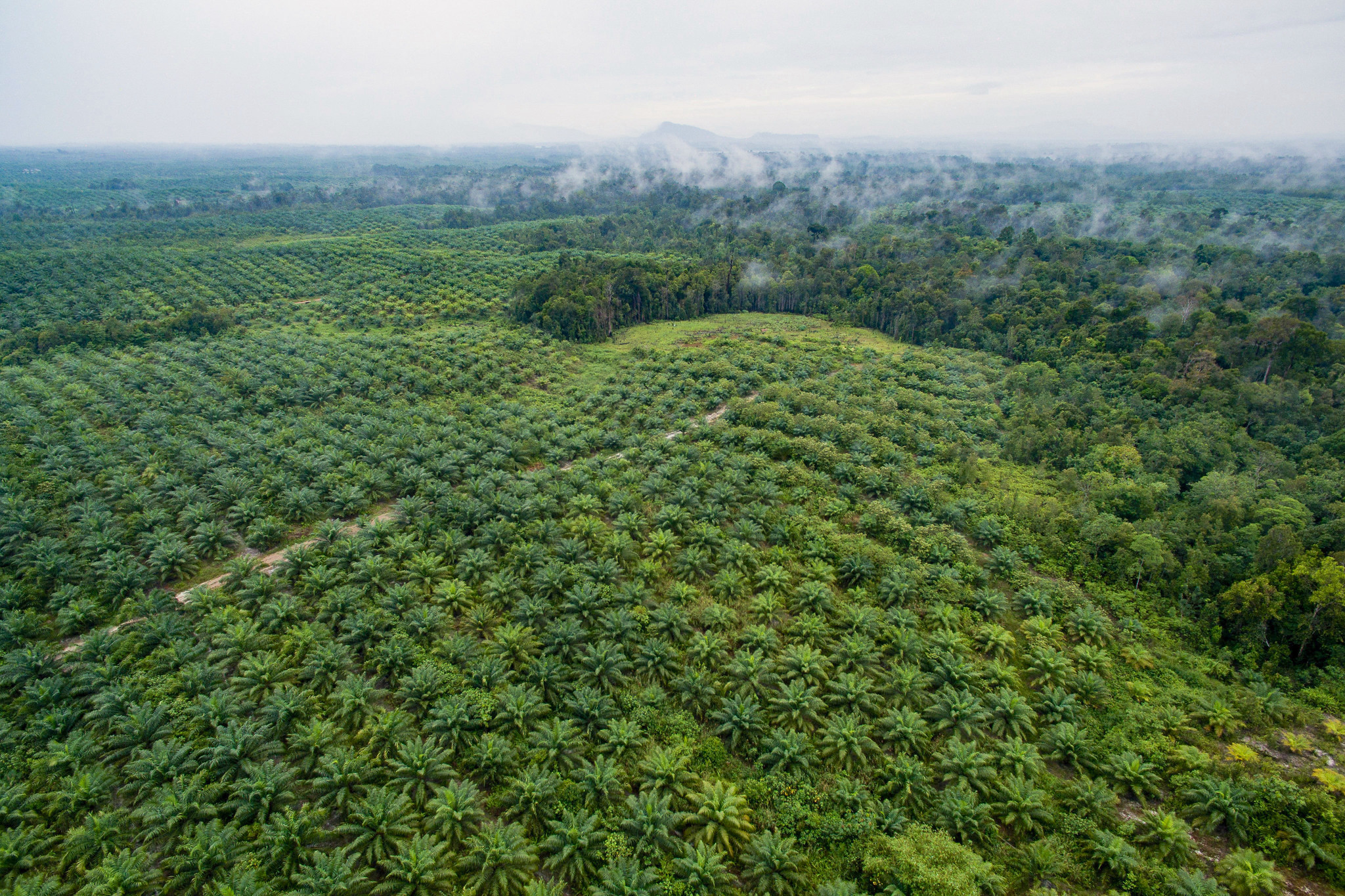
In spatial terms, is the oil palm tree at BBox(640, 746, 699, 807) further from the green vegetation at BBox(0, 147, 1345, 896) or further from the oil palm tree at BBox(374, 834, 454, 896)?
the oil palm tree at BBox(374, 834, 454, 896)

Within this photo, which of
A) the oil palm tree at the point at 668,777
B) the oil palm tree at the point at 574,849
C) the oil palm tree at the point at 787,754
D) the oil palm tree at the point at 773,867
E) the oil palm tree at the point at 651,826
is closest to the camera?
the oil palm tree at the point at 773,867

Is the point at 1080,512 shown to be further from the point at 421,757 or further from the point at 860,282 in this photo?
the point at 860,282

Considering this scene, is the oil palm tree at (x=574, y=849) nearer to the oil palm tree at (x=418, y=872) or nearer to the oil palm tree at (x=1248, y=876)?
the oil palm tree at (x=418, y=872)

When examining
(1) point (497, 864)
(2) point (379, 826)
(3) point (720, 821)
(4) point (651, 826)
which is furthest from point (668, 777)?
(2) point (379, 826)

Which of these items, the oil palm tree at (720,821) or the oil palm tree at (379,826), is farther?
the oil palm tree at (720,821)

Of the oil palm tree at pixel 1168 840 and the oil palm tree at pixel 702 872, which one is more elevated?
the oil palm tree at pixel 702 872

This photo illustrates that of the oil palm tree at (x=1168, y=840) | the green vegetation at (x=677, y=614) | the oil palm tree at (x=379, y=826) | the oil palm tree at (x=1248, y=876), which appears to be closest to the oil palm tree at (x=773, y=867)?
the green vegetation at (x=677, y=614)

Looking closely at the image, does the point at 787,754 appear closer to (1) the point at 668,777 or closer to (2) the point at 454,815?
(1) the point at 668,777

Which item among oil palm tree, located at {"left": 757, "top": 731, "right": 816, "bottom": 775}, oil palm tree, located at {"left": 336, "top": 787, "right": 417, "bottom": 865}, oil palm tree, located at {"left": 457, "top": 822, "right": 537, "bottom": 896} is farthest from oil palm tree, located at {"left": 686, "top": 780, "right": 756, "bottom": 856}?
oil palm tree, located at {"left": 336, "top": 787, "right": 417, "bottom": 865}
